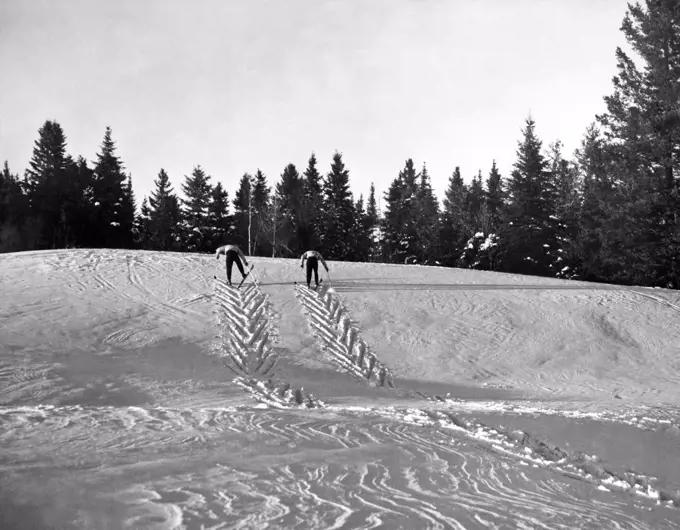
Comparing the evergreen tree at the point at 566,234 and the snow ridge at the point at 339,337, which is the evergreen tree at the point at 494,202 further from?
the snow ridge at the point at 339,337

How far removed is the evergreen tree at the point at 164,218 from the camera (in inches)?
2203

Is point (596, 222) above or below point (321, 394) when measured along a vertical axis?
above

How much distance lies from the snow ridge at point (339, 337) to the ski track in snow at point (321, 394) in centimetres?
8

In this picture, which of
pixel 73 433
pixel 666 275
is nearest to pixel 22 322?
pixel 73 433

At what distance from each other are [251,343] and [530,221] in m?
32.1

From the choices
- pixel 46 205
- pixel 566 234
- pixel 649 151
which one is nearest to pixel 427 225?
pixel 566 234

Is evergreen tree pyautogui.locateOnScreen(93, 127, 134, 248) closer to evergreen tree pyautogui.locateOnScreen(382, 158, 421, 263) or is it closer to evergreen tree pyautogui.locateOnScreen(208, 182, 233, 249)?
evergreen tree pyautogui.locateOnScreen(208, 182, 233, 249)

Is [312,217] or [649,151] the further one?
[312,217]

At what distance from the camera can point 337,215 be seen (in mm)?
55844

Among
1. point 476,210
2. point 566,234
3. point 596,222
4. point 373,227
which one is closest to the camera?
point 596,222

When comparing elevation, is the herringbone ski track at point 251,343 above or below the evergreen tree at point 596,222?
below

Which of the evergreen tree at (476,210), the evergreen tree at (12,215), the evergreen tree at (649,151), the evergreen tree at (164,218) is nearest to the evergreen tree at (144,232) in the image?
the evergreen tree at (164,218)

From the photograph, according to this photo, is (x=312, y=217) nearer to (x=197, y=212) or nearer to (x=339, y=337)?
(x=197, y=212)

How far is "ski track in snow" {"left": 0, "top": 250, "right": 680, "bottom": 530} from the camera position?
13.4 feet
